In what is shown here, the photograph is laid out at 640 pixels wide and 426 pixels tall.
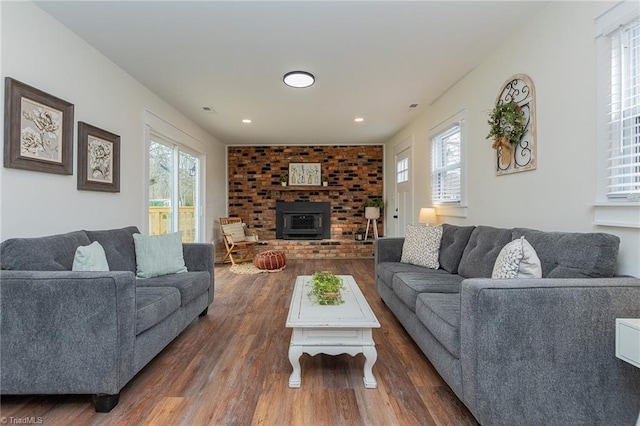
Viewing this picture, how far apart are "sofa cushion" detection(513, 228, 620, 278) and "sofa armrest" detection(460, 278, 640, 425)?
23cm

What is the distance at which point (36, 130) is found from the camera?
207 cm

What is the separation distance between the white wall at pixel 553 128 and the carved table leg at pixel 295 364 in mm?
1874

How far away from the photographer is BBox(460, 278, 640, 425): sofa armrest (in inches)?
50.8

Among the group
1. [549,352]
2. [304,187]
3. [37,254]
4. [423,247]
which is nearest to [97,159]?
[37,254]

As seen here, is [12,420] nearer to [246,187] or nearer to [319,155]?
[246,187]

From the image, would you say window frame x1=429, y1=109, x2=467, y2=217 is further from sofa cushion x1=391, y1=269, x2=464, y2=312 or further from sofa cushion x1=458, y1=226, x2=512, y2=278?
sofa cushion x1=391, y1=269, x2=464, y2=312

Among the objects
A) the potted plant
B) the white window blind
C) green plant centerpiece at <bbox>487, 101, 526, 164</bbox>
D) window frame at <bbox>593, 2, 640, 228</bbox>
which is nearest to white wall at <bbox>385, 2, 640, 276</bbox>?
window frame at <bbox>593, 2, 640, 228</bbox>

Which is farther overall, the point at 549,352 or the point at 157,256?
the point at 157,256

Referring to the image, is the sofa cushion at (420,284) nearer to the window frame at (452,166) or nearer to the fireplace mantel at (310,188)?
the window frame at (452,166)

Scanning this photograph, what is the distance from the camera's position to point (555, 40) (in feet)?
6.72

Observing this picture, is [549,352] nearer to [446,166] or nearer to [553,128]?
[553,128]

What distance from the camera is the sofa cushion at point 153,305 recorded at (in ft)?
5.80

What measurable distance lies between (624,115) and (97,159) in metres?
3.81

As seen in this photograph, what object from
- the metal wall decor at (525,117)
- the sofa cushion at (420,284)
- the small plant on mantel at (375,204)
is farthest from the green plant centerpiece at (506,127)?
the small plant on mantel at (375,204)
